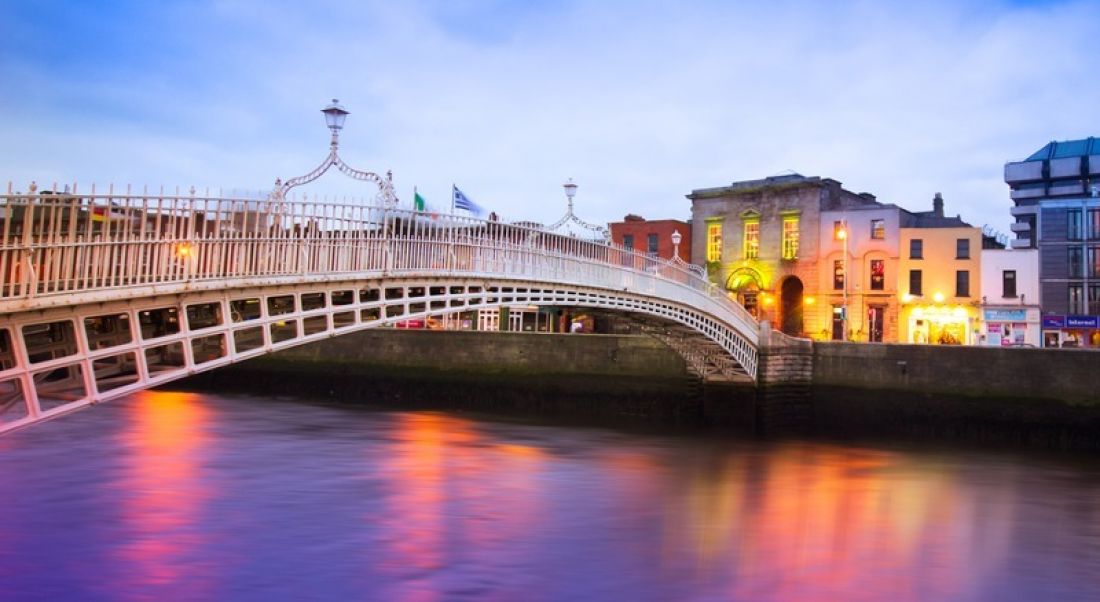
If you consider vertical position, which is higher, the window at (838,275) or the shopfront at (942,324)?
the window at (838,275)

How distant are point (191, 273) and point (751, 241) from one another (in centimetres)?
3266

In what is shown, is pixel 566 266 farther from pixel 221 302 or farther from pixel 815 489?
pixel 221 302

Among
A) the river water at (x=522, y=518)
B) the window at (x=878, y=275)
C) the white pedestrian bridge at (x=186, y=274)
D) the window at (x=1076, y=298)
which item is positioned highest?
the window at (x=878, y=275)

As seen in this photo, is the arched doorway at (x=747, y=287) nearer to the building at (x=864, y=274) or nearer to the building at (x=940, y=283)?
the building at (x=864, y=274)

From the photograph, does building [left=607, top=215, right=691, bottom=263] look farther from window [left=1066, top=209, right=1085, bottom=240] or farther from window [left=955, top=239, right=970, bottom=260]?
window [left=1066, top=209, right=1085, bottom=240]

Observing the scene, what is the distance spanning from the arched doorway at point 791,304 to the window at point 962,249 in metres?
6.43

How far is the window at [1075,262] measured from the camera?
113ft

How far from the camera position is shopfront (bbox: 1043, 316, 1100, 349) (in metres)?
33.4

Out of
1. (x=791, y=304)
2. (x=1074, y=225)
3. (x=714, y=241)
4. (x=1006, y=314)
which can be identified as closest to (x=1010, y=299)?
(x=1006, y=314)

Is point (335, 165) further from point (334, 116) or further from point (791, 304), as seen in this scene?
point (791, 304)

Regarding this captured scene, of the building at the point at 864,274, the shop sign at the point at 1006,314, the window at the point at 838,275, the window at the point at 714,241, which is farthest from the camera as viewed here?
the window at the point at 714,241

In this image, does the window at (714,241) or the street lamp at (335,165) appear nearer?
the street lamp at (335,165)

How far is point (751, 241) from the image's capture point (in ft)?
131

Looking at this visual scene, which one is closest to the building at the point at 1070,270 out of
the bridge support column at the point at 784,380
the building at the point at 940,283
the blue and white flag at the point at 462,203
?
the building at the point at 940,283
